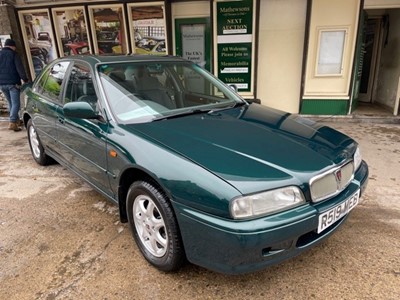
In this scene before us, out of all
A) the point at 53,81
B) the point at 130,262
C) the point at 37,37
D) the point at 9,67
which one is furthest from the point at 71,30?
the point at 130,262

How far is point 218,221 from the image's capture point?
1825mm

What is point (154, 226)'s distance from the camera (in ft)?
7.66

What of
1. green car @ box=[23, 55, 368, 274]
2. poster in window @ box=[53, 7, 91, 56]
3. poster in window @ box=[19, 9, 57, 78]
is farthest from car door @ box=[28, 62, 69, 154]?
poster in window @ box=[19, 9, 57, 78]

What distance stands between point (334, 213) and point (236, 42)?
18.0 ft

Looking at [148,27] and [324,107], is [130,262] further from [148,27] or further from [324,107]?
[148,27]

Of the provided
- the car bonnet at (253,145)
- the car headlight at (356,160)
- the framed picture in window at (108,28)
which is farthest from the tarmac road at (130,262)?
the framed picture in window at (108,28)

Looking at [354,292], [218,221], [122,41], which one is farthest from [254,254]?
[122,41]

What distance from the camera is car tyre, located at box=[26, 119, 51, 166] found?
4.45 metres

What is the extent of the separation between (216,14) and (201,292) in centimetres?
599

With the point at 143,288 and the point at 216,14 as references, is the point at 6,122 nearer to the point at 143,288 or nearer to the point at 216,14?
the point at 216,14

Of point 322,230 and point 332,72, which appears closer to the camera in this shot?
point 322,230

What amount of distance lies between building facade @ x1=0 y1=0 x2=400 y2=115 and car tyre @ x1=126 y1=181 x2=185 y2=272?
16.5ft

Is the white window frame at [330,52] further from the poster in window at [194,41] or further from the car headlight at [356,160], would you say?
the car headlight at [356,160]

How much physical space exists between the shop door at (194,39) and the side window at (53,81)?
3738 mm
